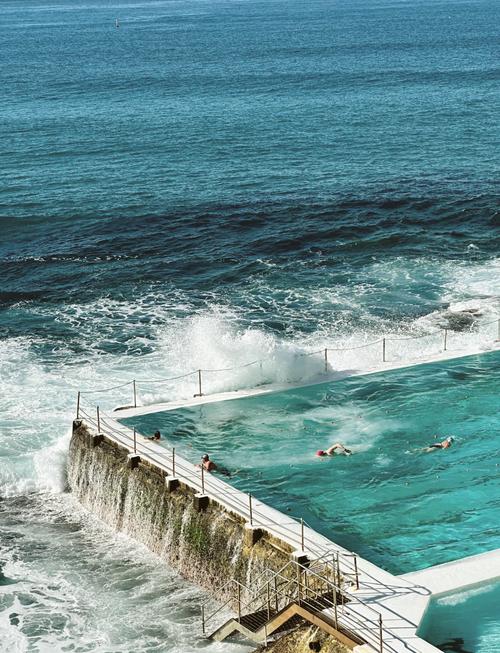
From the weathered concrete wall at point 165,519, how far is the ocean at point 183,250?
1.69 ft

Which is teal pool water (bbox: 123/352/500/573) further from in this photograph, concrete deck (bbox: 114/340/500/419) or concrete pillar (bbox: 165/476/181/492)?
concrete pillar (bbox: 165/476/181/492)

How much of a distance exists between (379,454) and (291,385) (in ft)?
18.9

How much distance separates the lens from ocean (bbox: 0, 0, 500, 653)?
2745 cm

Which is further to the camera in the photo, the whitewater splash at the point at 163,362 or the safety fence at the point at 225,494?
the whitewater splash at the point at 163,362

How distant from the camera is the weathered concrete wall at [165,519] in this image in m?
24.7

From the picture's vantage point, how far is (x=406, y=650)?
2009cm

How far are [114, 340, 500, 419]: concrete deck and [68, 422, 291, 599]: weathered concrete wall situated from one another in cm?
246

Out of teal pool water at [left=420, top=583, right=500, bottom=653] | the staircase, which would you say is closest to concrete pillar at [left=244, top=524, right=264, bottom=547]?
the staircase

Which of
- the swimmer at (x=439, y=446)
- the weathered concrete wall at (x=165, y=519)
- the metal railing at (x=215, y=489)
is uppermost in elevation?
the metal railing at (x=215, y=489)

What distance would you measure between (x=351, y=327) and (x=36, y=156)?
35.6 meters

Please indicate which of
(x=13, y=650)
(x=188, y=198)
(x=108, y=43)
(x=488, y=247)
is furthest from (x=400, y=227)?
Result: (x=108, y=43)

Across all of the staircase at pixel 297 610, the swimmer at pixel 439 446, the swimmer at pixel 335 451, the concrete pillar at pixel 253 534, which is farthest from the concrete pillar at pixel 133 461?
the swimmer at pixel 439 446

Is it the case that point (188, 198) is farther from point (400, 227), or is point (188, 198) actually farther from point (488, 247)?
point (488, 247)

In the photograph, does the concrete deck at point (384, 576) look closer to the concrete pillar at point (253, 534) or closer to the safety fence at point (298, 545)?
the safety fence at point (298, 545)
